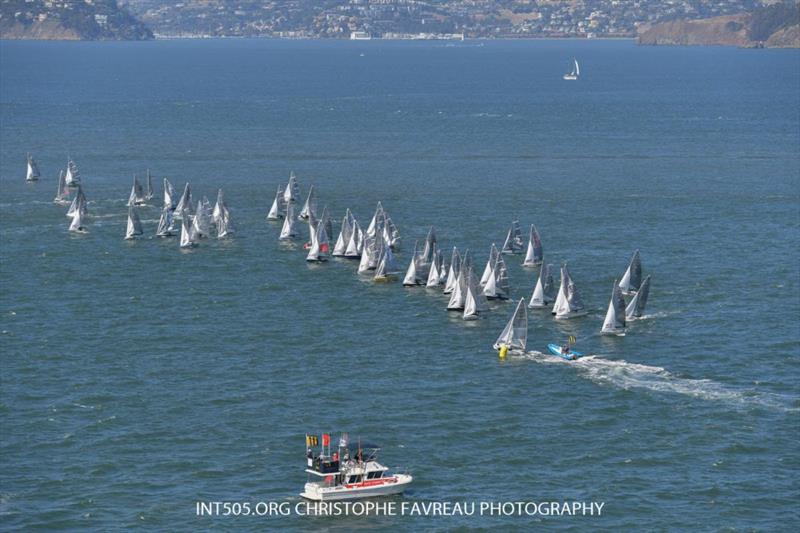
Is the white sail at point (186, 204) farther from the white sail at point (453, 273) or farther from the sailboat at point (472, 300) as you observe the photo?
the sailboat at point (472, 300)

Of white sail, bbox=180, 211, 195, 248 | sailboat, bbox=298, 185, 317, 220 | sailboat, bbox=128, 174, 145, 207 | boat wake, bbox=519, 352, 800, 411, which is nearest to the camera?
boat wake, bbox=519, 352, 800, 411

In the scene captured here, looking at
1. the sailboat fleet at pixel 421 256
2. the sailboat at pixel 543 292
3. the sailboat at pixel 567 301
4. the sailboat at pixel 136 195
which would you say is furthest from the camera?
the sailboat at pixel 136 195

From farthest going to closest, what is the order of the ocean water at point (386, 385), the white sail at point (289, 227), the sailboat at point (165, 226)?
the sailboat at point (165, 226) → the white sail at point (289, 227) → the ocean water at point (386, 385)

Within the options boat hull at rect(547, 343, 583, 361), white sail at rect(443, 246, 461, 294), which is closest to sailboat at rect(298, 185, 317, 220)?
white sail at rect(443, 246, 461, 294)

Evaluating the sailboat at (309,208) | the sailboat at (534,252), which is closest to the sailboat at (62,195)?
the sailboat at (309,208)

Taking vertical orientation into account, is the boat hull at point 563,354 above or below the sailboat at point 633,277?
below

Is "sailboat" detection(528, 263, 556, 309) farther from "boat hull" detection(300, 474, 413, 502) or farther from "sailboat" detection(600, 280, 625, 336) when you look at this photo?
"boat hull" detection(300, 474, 413, 502)

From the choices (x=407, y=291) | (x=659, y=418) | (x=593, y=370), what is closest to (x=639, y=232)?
(x=407, y=291)

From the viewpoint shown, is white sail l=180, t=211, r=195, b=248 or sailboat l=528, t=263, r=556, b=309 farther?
white sail l=180, t=211, r=195, b=248
